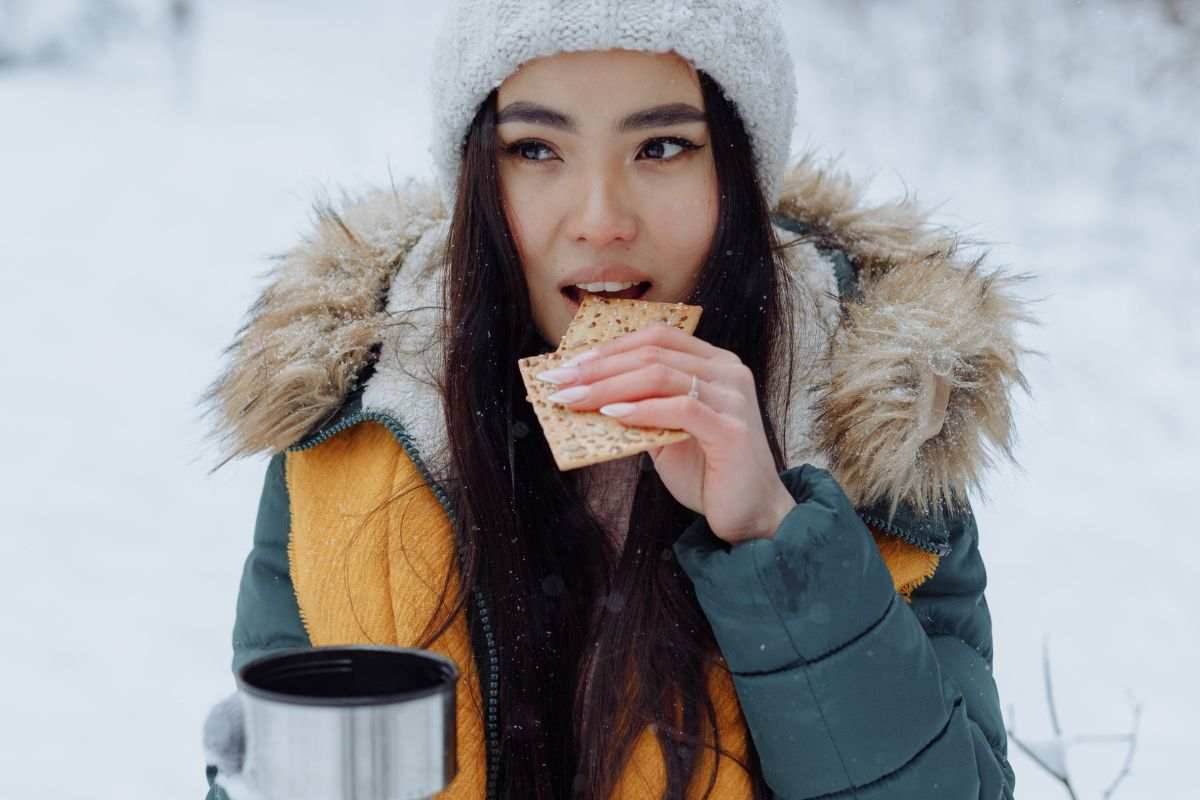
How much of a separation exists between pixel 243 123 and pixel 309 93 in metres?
1.24

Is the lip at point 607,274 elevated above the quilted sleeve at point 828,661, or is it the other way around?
the lip at point 607,274

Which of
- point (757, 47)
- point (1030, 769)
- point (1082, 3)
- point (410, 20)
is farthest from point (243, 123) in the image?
point (757, 47)

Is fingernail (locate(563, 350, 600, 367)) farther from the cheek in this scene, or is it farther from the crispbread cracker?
the cheek

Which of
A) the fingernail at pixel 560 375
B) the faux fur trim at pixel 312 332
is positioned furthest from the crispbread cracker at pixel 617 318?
the faux fur trim at pixel 312 332

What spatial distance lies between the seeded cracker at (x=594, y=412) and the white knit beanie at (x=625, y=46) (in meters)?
0.36

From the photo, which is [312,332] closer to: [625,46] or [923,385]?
[625,46]

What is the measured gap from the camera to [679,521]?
206 centimetres

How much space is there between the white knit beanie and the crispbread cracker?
Answer: 36 centimetres

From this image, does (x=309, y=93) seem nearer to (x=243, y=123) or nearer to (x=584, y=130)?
(x=243, y=123)

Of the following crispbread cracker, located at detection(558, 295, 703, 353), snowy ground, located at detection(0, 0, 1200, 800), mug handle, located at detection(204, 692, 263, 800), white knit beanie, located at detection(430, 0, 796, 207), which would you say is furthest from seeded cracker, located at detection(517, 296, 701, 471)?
snowy ground, located at detection(0, 0, 1200, 800)

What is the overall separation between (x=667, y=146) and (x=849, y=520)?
627 mm

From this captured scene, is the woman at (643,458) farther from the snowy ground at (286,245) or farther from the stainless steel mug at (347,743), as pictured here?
the stainless steel mug at (347,743)

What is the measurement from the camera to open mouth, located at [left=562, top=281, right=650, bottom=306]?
1.98 meters

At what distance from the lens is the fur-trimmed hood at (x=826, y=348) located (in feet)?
6.51
